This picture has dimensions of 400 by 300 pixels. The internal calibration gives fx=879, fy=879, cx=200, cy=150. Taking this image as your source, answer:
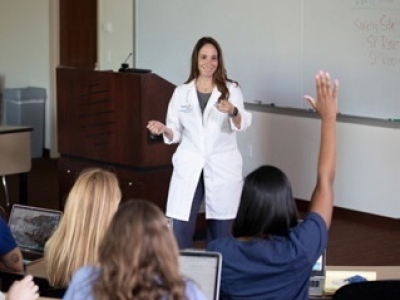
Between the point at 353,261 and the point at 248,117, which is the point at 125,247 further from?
the point at 353,261

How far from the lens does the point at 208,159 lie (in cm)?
481

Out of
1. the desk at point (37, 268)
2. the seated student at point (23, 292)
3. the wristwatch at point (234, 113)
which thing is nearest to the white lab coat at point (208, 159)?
the wristwatch at point (234, 113)

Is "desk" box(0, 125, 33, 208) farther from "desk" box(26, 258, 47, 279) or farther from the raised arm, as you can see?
the raised arm

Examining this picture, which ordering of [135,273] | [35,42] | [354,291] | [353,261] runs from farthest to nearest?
[35,42] → [353,261] → [354,291] → [135,273]

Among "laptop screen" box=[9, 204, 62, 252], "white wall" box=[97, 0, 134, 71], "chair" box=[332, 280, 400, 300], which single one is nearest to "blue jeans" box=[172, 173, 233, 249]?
"laptop screen" box=[9, 204, 62, 252]

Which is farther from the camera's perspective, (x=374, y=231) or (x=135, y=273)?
(x=374, y=231)

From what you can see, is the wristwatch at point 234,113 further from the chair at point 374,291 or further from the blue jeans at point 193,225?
the chair at point 374,291

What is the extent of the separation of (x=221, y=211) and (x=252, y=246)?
7.43ft

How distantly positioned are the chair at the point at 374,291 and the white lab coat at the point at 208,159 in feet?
7.70

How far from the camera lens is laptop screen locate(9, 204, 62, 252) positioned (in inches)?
158

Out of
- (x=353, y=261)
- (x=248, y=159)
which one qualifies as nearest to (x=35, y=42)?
(x=248, y=159)

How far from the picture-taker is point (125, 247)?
186 centimetres

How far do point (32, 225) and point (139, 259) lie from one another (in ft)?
7.63

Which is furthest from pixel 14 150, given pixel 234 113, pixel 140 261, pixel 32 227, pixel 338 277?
pixel 140 261
